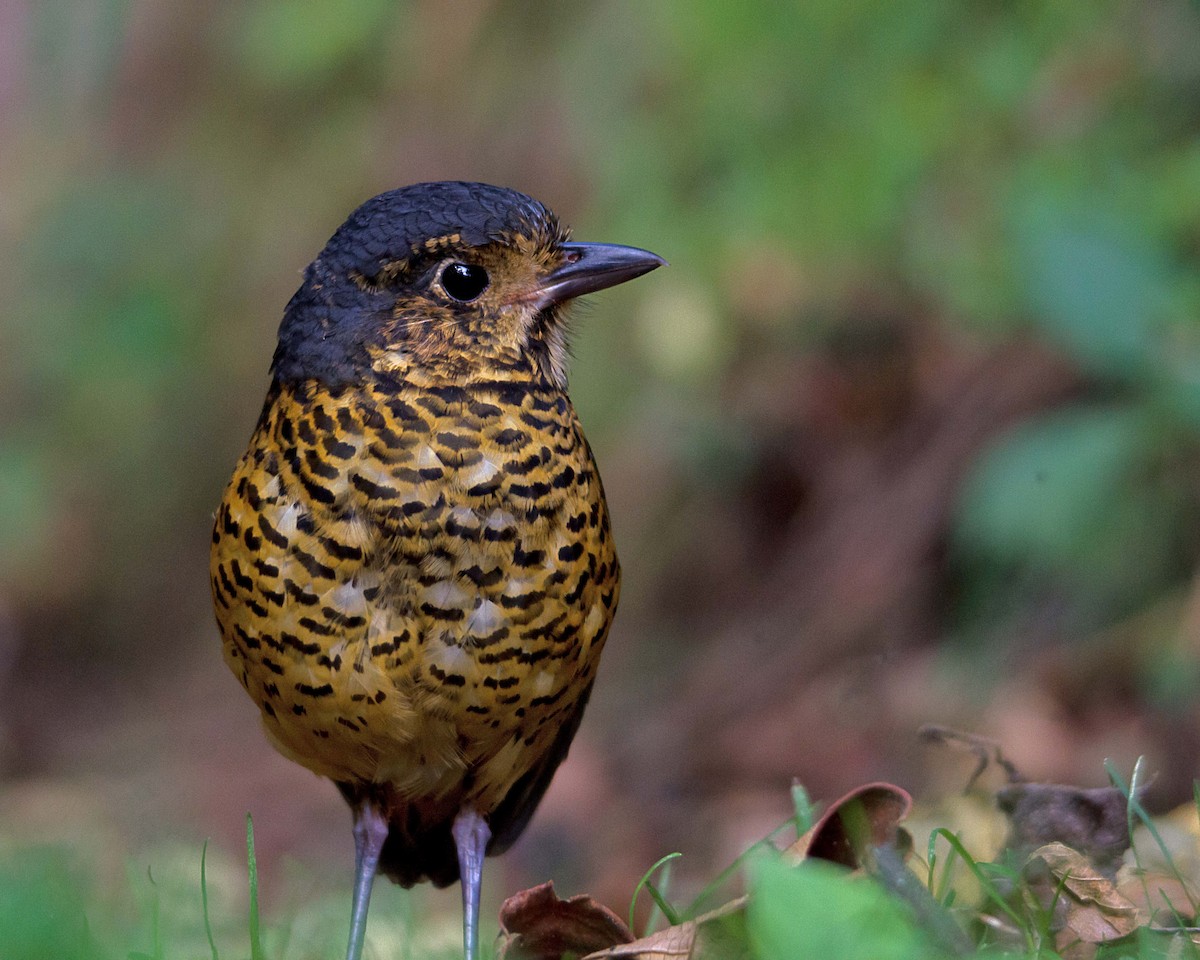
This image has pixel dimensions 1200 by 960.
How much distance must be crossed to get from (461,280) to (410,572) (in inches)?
25.3

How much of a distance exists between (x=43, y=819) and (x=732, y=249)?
→ 373 centimetres

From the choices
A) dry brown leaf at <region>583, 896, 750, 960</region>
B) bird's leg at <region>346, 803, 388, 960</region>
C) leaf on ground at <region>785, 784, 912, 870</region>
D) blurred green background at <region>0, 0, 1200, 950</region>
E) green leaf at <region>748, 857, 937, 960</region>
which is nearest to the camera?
green leaf at <region>748, 857, 937, 960</region>

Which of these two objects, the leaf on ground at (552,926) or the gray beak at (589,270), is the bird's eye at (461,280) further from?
the leaf on ground at (552,926)

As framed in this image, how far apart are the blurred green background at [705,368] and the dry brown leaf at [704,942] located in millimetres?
1547

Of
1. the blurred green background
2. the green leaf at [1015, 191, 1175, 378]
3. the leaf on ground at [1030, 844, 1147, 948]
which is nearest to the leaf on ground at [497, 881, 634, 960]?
the leaf on ground at [1030, 844, 1147, 948]

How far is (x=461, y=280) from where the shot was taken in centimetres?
341

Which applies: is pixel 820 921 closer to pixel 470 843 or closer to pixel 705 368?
pixel 470 843

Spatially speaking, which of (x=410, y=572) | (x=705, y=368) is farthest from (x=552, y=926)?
(x=705, y=368)

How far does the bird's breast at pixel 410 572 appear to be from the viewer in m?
3.12

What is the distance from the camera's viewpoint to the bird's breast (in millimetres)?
3123

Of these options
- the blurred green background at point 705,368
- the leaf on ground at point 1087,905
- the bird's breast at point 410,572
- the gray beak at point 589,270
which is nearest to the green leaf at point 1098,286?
the blurred green background at point 705,368

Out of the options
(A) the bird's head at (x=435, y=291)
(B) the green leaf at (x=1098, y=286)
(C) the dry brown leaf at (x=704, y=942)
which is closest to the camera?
(C) the dry brown leaf at (x=704, y=942)

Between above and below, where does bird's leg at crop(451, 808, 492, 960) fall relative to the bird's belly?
below

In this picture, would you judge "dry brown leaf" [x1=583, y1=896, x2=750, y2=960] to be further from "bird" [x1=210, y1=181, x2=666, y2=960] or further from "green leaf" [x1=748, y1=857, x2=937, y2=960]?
"bird" [x1=210, y1=181, x2=666, y2=960]
